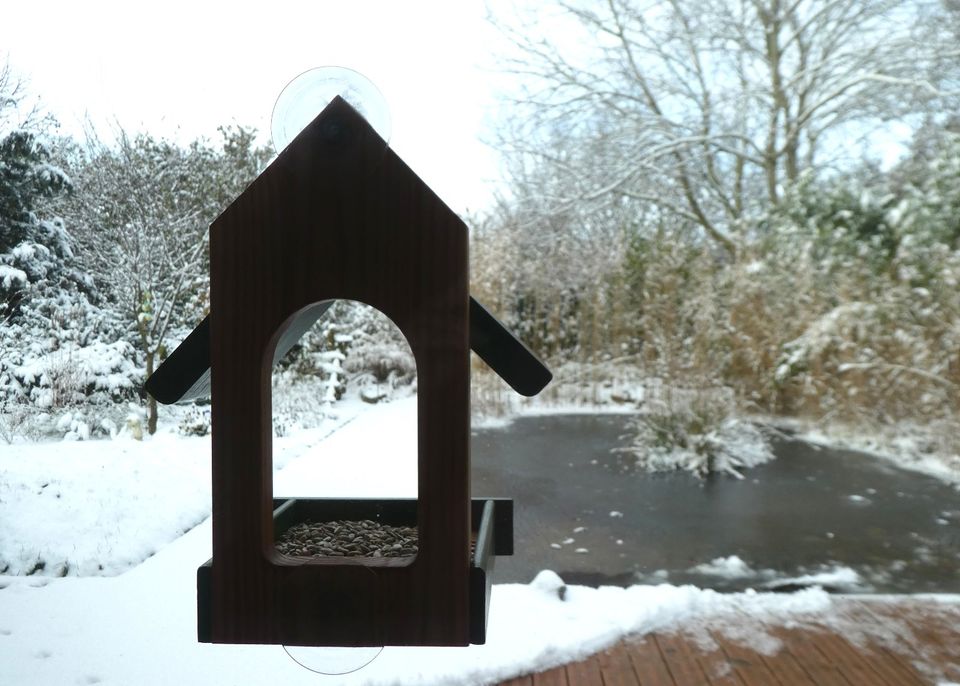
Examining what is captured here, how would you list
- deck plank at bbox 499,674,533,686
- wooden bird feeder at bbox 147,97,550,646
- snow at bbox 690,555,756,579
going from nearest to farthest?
1. wooden bird feeder at bbox 147,97,550,646
2. deck plank at bbox 499,674,533,686
3. snow at bbox 690,555,756,579

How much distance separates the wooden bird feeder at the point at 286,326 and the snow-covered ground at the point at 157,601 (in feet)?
3.52

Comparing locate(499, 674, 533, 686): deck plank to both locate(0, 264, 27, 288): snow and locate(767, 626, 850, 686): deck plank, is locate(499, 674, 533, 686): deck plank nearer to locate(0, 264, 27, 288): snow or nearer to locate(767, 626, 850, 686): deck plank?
locate(767, 626, 850, 686): deck plank

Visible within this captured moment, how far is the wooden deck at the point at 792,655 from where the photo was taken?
1665 millimetres

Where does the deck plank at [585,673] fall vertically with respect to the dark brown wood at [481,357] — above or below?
below

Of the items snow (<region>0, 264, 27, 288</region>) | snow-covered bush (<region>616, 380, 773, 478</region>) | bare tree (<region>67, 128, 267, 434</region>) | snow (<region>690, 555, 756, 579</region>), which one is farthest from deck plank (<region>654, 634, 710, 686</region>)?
snow (<region>0, 264, 27, 288</region>)

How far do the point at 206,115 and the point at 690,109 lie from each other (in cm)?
327

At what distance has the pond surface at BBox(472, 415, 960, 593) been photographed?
2.44m

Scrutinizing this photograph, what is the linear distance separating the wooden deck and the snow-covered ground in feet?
0.14

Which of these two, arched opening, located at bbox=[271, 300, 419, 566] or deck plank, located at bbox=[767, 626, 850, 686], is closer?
arched opening, located at bbox=[271, 300, 419, 566]

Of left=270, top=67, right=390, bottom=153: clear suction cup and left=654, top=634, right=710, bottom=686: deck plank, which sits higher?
left=270, top=67, right=390, bottom=153: clear suction cup

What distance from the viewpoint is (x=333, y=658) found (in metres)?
0.79

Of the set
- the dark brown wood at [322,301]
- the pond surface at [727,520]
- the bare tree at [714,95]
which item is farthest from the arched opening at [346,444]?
the bare tree at [714,95]

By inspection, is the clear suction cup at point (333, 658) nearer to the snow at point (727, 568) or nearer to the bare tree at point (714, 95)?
the snow at point (727, 568)

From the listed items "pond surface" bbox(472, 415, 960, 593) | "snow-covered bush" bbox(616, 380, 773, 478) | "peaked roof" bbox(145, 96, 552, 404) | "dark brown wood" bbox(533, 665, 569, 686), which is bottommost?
"dark brown wood" bbox(533, 665, 569, 686)
